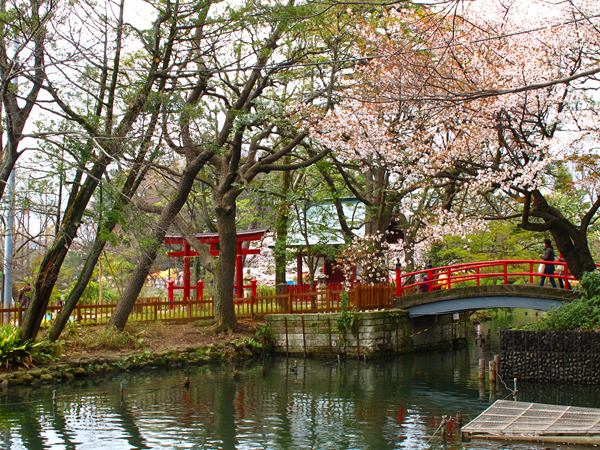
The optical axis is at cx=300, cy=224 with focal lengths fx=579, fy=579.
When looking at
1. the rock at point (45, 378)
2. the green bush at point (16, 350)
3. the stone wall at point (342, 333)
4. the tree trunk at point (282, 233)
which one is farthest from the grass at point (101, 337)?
the tree trunk at point (282, 233)

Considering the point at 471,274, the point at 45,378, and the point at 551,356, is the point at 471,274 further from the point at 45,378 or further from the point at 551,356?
the point at 45,378

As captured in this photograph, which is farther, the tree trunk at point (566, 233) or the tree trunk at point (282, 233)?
the tree trunk at point (282, 233)

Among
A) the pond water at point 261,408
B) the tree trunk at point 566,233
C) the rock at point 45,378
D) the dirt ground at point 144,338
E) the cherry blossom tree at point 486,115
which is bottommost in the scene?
the pond water at point 261,408

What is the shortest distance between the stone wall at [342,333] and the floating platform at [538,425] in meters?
9.52

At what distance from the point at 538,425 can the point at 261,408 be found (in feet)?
19.3

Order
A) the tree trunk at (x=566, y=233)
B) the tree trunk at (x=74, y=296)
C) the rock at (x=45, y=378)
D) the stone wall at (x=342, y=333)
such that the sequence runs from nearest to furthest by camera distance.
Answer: the rock at (x=45, y=378) < the tree trunk at (x=74, y=296) < the tree trunk at (x=566, y=233) < the stone wall at (x=342, y=333)

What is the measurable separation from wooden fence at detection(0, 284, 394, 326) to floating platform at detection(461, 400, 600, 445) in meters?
10.4

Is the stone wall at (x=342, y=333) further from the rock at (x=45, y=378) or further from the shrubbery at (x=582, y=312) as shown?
the rock at (x=45, y=378)

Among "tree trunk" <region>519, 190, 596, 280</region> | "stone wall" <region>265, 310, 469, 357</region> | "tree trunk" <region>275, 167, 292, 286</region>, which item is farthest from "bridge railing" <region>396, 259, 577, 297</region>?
"tree trunk" <region>275, 167, 292, 286</region>

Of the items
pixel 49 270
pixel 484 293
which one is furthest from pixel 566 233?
pixel 49 270

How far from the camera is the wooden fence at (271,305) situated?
21.1m

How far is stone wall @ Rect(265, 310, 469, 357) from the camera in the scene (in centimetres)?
2100

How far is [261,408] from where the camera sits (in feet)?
42.9

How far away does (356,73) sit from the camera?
21.5m
